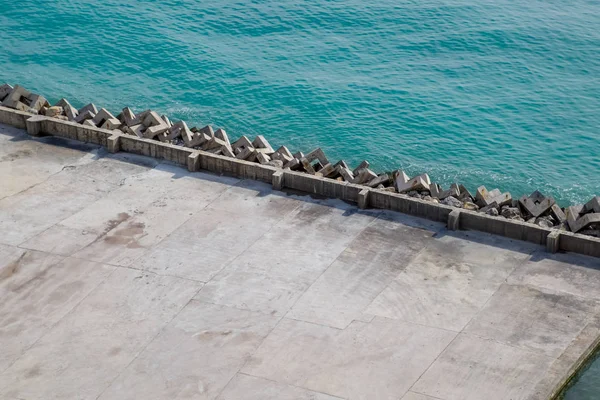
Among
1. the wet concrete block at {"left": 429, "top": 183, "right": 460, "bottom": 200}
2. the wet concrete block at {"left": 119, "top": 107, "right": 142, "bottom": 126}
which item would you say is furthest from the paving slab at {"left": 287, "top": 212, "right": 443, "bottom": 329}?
the wet concrete block at {"left": 119, "top": 107, "right": 142, "bottom": 126}

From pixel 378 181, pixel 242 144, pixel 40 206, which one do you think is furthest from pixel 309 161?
pixel 40 206

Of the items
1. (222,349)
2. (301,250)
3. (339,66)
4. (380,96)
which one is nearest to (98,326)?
(222,349)

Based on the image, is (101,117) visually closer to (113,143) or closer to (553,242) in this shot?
(113,143)

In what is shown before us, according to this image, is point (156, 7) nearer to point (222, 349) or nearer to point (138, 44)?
point (138, 44)

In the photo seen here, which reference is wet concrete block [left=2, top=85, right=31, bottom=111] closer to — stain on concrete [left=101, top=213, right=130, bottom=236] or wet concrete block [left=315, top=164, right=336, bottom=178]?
stain on concrete [left=101, top=213, right=130, bottom=236]

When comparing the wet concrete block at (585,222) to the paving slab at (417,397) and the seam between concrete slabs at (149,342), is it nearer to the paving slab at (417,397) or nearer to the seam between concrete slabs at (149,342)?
the paving slab at (417,397)

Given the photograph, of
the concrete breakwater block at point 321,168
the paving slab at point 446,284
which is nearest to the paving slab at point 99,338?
the paving slab at point 446,284

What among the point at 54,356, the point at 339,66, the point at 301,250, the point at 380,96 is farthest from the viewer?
the point at 339,66
